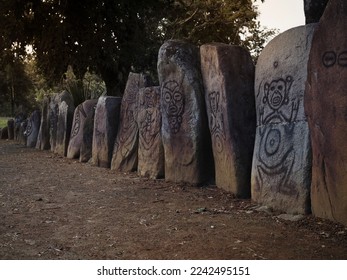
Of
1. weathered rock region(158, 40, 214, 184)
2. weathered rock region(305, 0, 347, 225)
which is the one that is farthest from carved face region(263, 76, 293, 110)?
weathered rock region(158, 40, 214, 184)

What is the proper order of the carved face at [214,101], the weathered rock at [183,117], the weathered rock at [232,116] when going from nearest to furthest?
the weathered rock at [232,116]
the carved face at [214,101]
the weathered rock at [183,117]

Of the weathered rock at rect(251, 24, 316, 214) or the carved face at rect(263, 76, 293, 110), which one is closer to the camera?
the weathered rock at rect(251, 24, 316, 214)

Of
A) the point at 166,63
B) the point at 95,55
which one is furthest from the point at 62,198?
the point at 95,55

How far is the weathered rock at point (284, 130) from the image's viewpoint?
3100 mm

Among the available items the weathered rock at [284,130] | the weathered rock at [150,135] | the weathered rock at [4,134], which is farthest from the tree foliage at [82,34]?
the weathered rock at [284,130]

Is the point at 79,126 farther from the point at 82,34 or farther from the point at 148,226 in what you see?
the point at 148,226

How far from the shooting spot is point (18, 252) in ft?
7.96

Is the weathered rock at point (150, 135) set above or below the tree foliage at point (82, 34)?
below

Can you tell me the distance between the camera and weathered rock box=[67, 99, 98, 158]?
23.0 ft

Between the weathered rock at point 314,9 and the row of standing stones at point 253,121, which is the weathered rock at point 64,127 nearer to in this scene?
the row of standing stones at point 253,121

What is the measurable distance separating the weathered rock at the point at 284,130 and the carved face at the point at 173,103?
1107mm

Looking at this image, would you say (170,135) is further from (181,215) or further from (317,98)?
→ (317,98)

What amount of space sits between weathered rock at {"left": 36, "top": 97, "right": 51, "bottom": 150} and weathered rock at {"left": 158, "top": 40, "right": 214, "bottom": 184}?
17.5 feet

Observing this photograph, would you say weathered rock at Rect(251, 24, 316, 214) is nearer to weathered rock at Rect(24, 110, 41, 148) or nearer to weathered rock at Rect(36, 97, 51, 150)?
weathered rock at Rect(36, 97, 51, 150)
